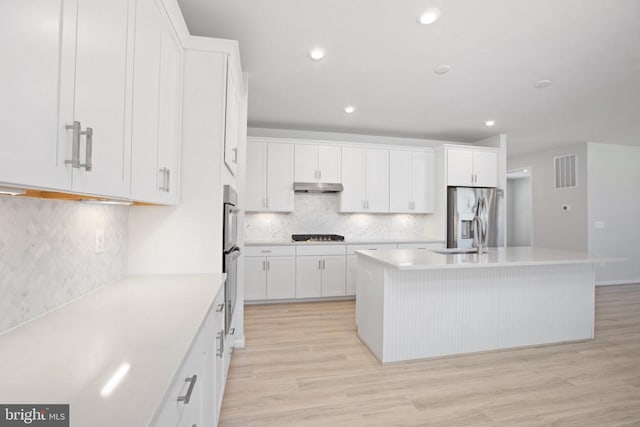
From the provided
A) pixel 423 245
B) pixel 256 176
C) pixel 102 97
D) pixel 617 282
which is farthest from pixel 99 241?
pixel 617 282

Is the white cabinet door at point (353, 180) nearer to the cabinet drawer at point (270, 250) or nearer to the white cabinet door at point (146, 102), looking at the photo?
the cabinet drawer at point (270, 250)

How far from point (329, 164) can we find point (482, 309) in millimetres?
2849

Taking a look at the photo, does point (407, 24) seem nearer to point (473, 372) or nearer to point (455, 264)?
point (455, 264)

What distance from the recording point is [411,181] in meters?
4.91

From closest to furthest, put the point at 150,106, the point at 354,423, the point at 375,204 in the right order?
1. the point at 150,106
2. the point at 354,423
3. the point at 375,204

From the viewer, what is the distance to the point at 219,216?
6.40ft

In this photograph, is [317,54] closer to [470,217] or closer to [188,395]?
[188,395]

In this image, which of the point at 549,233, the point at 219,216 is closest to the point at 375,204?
the point at 219,216

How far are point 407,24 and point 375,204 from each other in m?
2.90

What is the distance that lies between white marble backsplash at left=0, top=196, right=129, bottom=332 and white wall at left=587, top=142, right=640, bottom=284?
7.19 meters

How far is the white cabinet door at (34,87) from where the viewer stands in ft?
1.98

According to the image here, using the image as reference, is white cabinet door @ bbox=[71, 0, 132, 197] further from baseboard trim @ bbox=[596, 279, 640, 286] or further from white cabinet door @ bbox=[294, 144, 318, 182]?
baseboard trim @ bbox=[596, 279, 640, 286]

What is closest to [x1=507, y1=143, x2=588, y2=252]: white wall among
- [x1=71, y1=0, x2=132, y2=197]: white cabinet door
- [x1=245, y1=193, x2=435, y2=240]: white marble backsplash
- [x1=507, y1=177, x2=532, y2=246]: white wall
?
[x1=507, y1=177, x2=532, y2=246]: white wall

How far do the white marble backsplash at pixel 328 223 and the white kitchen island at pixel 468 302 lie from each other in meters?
1.89
